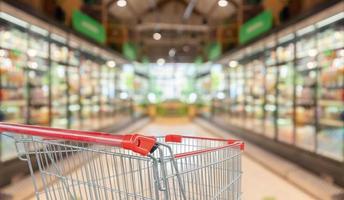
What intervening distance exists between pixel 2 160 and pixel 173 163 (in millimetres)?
3172

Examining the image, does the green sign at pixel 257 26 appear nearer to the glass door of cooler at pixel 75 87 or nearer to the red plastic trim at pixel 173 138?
the glass door of cooler at pixel 75 87

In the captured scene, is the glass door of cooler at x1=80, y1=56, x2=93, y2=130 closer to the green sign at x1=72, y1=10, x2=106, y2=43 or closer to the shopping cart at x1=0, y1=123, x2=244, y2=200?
the green sign at x1=72, y1=10, x2=106, y2=43

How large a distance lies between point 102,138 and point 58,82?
5.33 metres

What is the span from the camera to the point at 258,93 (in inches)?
320

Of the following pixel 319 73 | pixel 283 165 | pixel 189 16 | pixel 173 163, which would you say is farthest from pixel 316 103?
pixel 173 163

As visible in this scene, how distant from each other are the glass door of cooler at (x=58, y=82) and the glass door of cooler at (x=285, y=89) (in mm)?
4204

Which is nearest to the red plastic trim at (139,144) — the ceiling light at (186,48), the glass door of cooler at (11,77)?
the glass door of cooler at (11,77)

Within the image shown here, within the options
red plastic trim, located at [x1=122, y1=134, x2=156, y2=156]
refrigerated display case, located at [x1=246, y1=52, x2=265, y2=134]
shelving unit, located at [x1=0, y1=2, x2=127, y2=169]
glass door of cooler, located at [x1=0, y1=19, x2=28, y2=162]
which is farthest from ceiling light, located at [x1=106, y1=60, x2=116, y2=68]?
red plastic trim, located at [x1=122, y1=134, x2=156, y2=156]

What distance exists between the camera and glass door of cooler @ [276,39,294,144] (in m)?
5.57

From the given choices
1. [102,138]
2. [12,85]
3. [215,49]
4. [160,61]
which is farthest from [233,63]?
[102,138]

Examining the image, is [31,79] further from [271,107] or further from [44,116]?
[271,107]

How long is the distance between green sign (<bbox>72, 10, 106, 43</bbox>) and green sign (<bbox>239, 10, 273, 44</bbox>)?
3.44 m

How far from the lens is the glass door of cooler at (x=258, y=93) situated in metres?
7.45

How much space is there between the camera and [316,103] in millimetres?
4723
